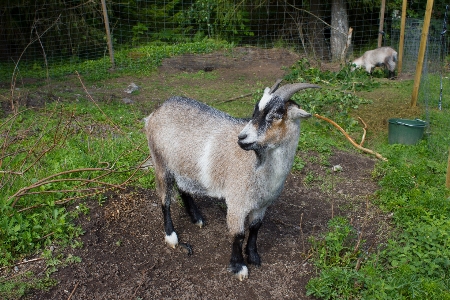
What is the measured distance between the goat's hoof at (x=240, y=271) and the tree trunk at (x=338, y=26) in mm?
10530

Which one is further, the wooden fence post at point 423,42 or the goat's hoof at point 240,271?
the wooden fence post at point 423,42

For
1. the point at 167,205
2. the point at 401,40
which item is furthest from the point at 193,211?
the point at 401,40

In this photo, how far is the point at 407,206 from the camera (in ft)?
14.1

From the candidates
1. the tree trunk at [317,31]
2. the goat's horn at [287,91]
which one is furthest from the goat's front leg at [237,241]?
the tree trunk at [317,31]

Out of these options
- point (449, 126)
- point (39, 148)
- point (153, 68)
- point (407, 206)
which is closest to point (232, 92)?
point (153, 68)

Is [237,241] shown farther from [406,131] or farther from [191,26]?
[191,26]

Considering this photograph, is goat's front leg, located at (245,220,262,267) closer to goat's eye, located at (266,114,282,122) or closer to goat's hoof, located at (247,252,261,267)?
goat's hoof, located at (247,252,261,267)

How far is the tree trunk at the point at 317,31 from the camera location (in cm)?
1289

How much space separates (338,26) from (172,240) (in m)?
10.9

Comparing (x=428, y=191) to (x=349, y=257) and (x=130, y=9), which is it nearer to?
(x=349, y=257)

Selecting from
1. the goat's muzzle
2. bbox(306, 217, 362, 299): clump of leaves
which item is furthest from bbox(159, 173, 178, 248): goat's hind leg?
bbox(306, 217, 362, 299): clump of leaves

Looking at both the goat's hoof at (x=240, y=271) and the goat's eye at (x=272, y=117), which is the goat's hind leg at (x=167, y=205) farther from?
the goat's eye at (x=272, y=117)

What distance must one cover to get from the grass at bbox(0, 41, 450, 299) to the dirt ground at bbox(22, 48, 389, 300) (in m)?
0.13

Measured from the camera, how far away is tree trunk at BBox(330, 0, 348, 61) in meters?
12.8
